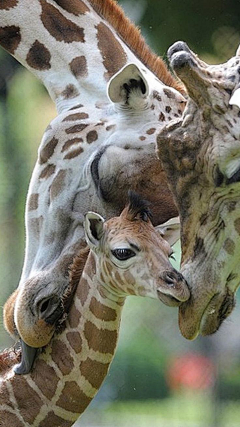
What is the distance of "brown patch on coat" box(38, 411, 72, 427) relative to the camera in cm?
383

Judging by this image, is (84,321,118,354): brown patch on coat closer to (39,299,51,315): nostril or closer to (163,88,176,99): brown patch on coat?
(39,299,51,315): nostril

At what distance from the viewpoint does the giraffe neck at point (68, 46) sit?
159 inches

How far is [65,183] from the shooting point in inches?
152

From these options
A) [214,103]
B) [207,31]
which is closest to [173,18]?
[207,31]


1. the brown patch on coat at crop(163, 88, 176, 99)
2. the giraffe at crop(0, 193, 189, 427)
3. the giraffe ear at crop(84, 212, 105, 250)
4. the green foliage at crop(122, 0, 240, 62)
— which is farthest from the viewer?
the green foliage at crop(122, 0, 240, 62)

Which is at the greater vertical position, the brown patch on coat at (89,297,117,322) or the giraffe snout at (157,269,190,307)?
the giraffe snout at (157,269,190,307)

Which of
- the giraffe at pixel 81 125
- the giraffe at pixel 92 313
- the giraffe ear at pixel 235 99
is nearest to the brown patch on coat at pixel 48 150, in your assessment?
the giraffe at pixel 81 125

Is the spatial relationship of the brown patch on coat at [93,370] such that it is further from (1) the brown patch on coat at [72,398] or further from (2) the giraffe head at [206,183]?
(2) the giraffe head at [206,183]

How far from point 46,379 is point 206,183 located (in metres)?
0.96

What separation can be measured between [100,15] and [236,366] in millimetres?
3433

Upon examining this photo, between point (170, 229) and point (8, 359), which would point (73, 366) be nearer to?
point (8, 359)

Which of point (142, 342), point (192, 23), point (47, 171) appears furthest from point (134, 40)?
point (192, 23)

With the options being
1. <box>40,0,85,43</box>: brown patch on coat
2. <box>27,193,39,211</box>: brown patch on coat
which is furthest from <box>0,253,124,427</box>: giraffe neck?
<box>40,0,85,43</box>: brown patch on coat

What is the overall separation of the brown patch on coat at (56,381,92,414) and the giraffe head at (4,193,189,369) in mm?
168
